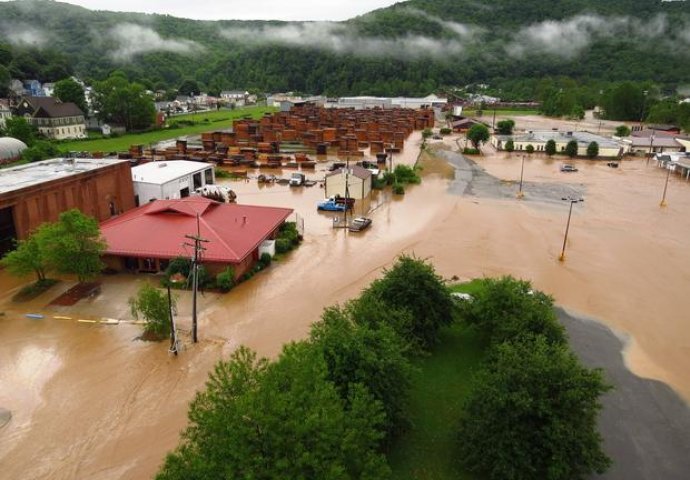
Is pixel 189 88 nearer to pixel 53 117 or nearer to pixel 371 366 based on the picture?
pixel 53 117

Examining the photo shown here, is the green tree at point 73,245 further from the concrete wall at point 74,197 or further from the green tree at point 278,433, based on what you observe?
the green tree at point 278,433

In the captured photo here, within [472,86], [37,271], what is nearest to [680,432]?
[37,271]

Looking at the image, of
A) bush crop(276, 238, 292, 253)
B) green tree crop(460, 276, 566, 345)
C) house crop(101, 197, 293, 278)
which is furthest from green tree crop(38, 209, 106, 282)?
green tree crop(460, 276, 566, 345)

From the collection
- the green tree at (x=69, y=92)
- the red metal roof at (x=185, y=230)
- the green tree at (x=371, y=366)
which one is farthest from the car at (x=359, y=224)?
the green tree at (x=69, y=92)

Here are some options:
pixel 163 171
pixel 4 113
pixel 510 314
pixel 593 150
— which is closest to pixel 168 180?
pixel 163 171

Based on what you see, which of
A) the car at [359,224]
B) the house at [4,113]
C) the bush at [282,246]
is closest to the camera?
the bush at [282,246]

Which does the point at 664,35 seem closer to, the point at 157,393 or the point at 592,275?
the point at 592,275
